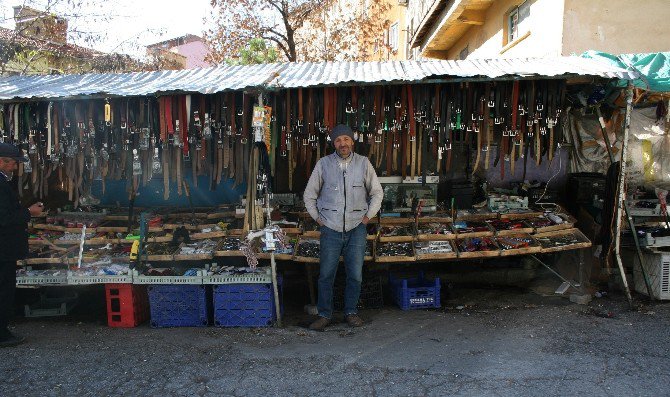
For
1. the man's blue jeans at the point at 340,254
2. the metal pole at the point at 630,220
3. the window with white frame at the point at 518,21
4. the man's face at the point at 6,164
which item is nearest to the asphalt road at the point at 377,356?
the metal pole at the point at 630,220

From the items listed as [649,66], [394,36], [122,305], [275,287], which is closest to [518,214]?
[649,66]

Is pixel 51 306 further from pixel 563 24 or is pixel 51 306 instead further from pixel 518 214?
pixel 563 24

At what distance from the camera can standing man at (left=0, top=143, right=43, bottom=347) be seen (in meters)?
4.75

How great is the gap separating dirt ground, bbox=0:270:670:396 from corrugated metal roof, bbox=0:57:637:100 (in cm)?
252

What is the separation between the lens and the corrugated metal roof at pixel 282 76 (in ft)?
16.6

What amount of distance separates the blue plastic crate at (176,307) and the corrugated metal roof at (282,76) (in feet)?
6.87

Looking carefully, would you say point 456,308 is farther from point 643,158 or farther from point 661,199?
point 643,158

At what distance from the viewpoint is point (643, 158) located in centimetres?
685

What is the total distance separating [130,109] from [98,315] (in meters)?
2.45

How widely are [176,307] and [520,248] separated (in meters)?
3.85

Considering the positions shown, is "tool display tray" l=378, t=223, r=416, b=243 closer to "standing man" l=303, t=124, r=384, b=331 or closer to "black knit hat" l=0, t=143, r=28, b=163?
"standing man" l=303, t=124, r=384, b=331

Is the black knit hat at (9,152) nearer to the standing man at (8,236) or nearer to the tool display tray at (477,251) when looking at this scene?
the standing man at (8,236)

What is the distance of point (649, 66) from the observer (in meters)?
6.03

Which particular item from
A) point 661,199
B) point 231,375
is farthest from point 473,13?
point 231,375
